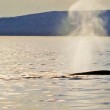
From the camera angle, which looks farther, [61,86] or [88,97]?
[61,86]

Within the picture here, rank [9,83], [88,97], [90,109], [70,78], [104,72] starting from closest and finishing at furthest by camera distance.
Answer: [90,109] < [88,97] < [9,83] < [70,78] < [104,72]

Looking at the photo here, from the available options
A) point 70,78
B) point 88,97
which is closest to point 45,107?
point 88,97

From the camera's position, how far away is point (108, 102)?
2747 cm

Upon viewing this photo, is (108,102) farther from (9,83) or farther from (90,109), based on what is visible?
(9,83)

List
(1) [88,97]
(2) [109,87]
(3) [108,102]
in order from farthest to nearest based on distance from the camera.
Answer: (2) [109,87] → (1) [88,97] → (3) [108,102]

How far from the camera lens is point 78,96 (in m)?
30.0

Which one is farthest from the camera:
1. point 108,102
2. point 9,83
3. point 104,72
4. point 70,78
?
point 104,72

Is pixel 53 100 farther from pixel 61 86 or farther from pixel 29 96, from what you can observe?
pixel 61 86

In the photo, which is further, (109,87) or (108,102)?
(109,87)

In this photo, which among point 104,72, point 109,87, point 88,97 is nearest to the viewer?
point 88,97

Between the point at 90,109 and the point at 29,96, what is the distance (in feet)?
17.9

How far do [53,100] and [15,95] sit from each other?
9.25ft

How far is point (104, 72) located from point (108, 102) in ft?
57.0

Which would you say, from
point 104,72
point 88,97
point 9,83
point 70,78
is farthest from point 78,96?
point 104,72
